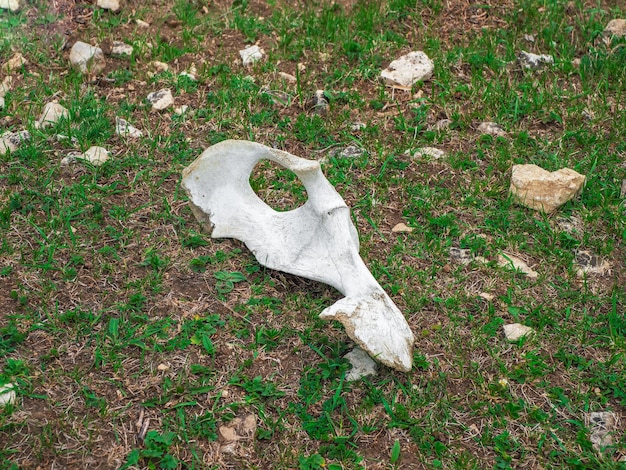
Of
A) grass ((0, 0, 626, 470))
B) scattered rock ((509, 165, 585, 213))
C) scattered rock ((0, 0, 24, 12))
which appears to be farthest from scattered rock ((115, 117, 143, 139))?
scattered rock ((509, 165, 585, 213))

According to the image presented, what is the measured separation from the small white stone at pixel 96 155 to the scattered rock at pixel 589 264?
218 centimetres

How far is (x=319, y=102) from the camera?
3902mm

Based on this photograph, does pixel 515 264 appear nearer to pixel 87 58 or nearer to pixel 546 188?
pixel 546 188

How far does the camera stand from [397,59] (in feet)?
13.7

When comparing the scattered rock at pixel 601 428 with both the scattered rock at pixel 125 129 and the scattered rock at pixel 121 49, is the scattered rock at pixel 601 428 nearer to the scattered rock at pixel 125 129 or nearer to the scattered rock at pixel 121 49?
the scattered rock at pixel 125 129

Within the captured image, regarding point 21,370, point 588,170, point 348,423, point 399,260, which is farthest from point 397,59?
point 21,370

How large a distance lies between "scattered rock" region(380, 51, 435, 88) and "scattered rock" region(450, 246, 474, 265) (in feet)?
3.97

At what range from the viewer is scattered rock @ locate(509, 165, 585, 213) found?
334 centimetres

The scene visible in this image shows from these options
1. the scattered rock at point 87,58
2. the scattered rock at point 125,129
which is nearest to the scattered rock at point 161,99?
the scattered rock at point 125,129

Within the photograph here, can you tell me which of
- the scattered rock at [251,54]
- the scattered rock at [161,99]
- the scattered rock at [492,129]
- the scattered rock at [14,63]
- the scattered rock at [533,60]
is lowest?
the scattered rock at [161,99]

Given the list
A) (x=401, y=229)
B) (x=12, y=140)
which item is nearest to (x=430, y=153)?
(x=401, y=229)

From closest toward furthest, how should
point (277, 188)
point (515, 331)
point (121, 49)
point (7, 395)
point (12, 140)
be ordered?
point (7, 395) → point (515, 331) → point (277, 188) → point (12, 140) → point (121, 49)

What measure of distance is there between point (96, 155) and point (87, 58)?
0.80m

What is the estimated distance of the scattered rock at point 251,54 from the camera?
13.6ft
